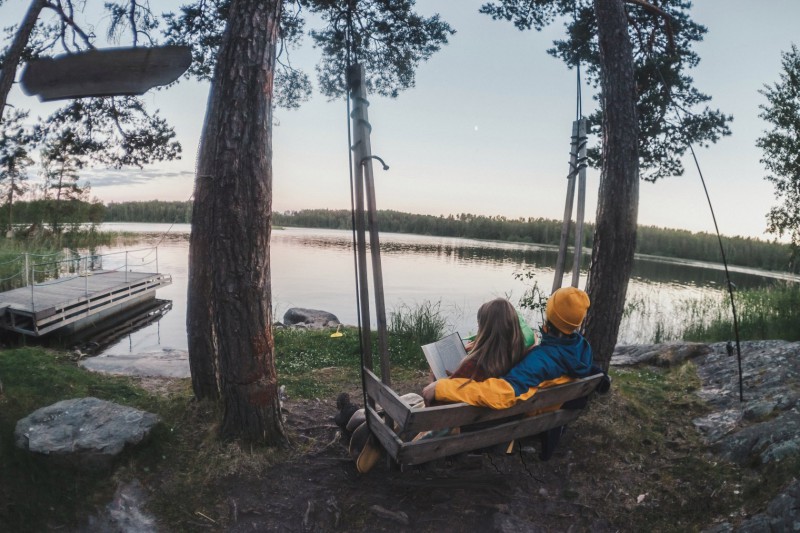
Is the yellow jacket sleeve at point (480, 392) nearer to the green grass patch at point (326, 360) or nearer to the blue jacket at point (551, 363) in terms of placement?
the blue jacket at point (551, 363)

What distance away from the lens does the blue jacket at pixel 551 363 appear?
297 cm

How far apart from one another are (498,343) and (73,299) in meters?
12.6

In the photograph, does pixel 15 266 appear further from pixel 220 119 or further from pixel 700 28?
pixel 700 28

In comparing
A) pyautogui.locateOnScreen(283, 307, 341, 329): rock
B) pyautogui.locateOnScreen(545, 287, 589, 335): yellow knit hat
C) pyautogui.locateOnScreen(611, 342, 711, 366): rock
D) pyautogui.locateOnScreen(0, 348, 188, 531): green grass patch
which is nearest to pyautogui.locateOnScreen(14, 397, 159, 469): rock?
pyautogui.locateOnScreen(0, 348, 188, 531): green grass patch

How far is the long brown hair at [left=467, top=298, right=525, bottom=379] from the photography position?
3.03 m

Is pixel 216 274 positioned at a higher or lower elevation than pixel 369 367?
higher

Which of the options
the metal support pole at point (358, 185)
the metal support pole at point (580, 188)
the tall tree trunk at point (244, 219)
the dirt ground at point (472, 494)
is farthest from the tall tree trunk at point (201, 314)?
the metal support pole at point (580, 188)

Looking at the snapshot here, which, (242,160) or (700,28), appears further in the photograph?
(700,28)

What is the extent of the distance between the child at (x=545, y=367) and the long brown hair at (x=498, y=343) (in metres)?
0.07

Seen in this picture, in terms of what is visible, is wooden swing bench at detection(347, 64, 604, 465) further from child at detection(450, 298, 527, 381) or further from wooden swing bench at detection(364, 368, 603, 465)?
child at detection(450, 298, 527, 381)

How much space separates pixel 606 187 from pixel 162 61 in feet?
15.1

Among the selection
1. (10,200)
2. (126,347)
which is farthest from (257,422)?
(10,200)

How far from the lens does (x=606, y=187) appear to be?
4.73 m

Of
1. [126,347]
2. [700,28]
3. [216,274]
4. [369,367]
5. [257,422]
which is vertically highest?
[700,28]
